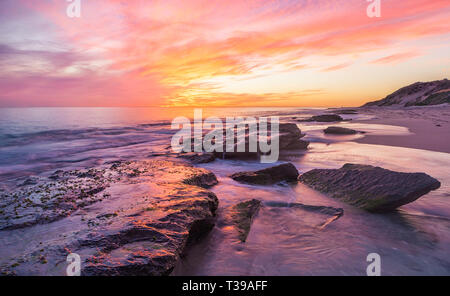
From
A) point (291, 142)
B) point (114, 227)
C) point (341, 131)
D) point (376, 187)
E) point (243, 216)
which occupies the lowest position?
point (243, 216)

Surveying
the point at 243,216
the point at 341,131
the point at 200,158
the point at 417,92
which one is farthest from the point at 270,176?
the point at 417,92

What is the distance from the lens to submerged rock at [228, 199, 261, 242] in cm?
359

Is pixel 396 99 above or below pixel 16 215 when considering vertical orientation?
above

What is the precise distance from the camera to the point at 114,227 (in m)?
3.01

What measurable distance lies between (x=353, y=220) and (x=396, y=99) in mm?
108949

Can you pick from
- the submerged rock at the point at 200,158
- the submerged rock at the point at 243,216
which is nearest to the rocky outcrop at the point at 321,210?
the submerged rock at the point at 243,216

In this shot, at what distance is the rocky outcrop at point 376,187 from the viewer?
13.2 ft

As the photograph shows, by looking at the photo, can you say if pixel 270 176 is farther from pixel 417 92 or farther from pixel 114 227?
pixel 417 92

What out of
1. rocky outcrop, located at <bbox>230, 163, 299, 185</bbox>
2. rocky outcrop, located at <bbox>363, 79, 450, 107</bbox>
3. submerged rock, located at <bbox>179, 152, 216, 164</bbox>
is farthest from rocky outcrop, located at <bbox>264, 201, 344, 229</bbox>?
rocky outcrop, located at <bbox>363, 79, 450, 107</bbox>

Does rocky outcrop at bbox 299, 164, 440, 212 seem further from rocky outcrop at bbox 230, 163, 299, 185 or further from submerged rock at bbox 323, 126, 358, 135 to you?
submerged rock at bbox 323, 126, 358, 135

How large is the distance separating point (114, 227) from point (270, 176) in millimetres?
4266

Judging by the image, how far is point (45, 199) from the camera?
14.3ft
